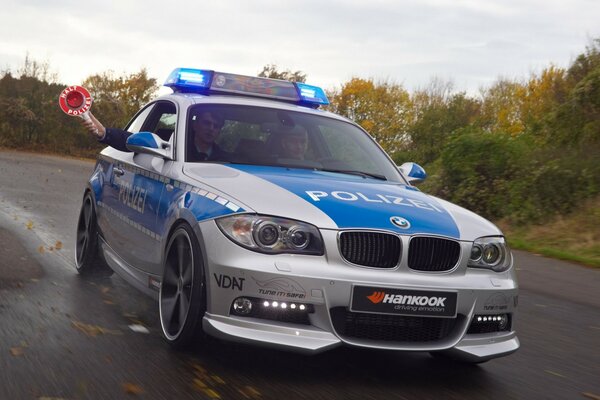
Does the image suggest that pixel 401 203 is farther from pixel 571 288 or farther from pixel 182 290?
pixel 571 288

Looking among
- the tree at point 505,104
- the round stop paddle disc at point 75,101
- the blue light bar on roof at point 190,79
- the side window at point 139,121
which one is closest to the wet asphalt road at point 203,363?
the side window at point 139,121

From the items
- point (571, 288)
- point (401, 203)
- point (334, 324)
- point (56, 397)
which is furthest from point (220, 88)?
point (571, 288)

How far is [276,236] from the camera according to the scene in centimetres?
463

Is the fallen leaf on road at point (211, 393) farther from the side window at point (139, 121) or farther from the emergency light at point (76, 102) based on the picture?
the emergency light at point (76, 102)

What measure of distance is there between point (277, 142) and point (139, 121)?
6.70ft

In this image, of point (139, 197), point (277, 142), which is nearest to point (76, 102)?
point (139, 197)

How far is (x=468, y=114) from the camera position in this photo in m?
40.1

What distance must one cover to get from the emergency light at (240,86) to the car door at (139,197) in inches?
9.3

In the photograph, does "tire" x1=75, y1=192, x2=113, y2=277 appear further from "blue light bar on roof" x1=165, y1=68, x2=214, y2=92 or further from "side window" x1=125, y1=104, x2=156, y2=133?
"blue light bar on roof" x1=165, y1=68, x2=214, y2=92

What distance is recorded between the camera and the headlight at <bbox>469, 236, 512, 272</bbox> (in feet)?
16.3

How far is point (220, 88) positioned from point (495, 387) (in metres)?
3.40

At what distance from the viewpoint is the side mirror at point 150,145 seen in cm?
595

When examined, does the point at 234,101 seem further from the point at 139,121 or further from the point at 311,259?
the point at 311,259

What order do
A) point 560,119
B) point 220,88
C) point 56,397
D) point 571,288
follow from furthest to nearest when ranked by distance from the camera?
1. point 560,119
2. point 571,288
3. point 220,88
4. point 56,397
